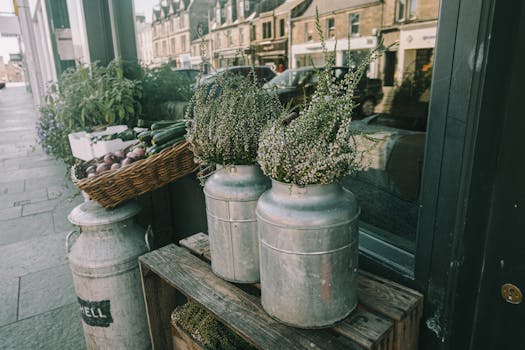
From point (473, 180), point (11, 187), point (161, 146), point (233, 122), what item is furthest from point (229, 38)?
point (11, 187)

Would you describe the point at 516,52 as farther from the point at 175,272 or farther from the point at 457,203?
the point at 175,272

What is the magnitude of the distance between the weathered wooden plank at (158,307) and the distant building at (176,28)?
9.76 feet

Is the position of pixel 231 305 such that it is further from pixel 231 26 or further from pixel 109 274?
pixel 231 26

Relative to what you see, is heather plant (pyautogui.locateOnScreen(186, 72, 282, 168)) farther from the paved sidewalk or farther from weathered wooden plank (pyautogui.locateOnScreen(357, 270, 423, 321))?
the paved sidewalk

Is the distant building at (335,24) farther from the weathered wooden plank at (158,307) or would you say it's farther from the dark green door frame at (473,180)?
the weathered wooden plank at (158,307)

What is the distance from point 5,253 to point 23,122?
11.8m

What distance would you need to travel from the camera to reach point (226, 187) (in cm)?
146

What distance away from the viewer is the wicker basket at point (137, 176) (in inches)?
79.0

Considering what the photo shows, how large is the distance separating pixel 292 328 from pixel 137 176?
117 cm

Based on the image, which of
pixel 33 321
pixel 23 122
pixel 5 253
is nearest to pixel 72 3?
pixel 5 253

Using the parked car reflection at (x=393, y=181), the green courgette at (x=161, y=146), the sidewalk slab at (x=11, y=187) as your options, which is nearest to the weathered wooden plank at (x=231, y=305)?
the green courgette at (x=161, y=146)

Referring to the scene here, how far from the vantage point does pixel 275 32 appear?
4570 millimetres

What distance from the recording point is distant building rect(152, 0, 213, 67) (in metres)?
4.43

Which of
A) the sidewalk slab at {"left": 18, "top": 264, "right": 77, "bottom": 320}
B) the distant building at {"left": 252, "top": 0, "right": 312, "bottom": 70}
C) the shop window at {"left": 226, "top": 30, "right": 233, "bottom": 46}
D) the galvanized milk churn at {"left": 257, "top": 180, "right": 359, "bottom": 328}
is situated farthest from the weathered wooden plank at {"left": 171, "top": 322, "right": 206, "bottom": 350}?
the distant building at {"left": 252, "top": 0, "right": 312, "bottom": 70}
